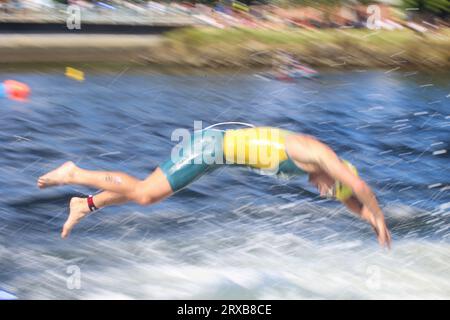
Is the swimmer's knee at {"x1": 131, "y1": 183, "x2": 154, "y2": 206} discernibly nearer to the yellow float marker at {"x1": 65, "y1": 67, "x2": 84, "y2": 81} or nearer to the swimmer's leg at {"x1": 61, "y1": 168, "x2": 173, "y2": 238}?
the swimmer's leg at {"x1": 61, "y1": 168, "x2": 173, "y2": 238}

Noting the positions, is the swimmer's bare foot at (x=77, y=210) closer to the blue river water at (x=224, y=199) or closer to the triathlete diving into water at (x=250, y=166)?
the triathlete diving into water at (x=250, y=166)

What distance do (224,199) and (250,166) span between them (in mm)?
2024

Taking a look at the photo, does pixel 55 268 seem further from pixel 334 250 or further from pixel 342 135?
pixel 342 135

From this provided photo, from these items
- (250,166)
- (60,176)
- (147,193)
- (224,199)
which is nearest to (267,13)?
(224,199)

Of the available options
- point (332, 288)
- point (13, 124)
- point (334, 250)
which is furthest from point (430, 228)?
point (13, 124)

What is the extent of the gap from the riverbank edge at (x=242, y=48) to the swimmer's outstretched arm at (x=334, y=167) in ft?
9.24

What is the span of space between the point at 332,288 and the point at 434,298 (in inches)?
21.6

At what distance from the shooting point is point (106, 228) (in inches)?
186

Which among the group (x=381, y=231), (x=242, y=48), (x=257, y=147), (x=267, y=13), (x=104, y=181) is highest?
(x=267, y=13)

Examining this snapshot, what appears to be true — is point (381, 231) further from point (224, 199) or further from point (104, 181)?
point (224, 199)

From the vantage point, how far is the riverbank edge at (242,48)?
20.4 feet

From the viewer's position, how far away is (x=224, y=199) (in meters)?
5.41

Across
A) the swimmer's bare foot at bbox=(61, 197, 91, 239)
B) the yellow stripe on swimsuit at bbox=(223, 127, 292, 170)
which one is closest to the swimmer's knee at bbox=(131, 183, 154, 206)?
the swimmer's bare foot at bbox=(61, 197, 91, 239)

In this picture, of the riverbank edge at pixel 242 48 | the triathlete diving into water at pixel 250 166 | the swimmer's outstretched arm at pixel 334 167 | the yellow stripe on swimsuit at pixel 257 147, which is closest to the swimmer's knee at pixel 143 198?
the triathlete diving into water at pixel 250 166
